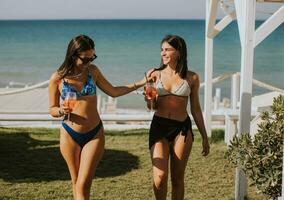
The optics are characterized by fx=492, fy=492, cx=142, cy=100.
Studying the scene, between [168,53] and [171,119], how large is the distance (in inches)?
22.1

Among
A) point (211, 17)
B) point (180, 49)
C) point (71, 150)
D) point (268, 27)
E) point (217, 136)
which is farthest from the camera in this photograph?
point (217, 136)

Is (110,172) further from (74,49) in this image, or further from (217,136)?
(74,49)

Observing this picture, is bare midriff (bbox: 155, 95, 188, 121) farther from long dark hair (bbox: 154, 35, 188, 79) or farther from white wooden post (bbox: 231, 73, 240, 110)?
white wooden post (bbox: 231, 73, 240, 110)

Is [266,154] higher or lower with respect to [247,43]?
lower

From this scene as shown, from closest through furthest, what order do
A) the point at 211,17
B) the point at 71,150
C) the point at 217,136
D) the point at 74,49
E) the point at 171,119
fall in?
1. the point at 74,49
2. the point at 71,150
3. the point at 171,119
4. the point at 211,17
5. the point at 217,136

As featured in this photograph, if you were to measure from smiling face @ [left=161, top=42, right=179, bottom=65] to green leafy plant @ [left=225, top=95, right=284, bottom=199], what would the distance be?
3.06 feet

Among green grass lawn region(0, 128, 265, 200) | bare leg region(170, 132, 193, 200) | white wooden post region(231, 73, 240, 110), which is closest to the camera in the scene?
bare leg region(170, 132, 193, 200)

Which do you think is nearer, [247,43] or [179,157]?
[179,157]

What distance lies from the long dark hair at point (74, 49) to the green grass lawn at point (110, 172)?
7.55ft

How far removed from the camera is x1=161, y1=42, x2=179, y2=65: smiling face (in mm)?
4055

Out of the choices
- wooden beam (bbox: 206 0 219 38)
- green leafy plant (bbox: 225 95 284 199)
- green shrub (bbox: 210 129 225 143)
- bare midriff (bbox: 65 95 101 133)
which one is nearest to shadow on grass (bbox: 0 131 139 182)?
green shrub (bbox: 210 129 225 143)

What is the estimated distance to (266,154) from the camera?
13.7 ft

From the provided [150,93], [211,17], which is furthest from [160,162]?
Answer: [211,17]

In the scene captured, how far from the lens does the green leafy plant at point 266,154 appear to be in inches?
161
